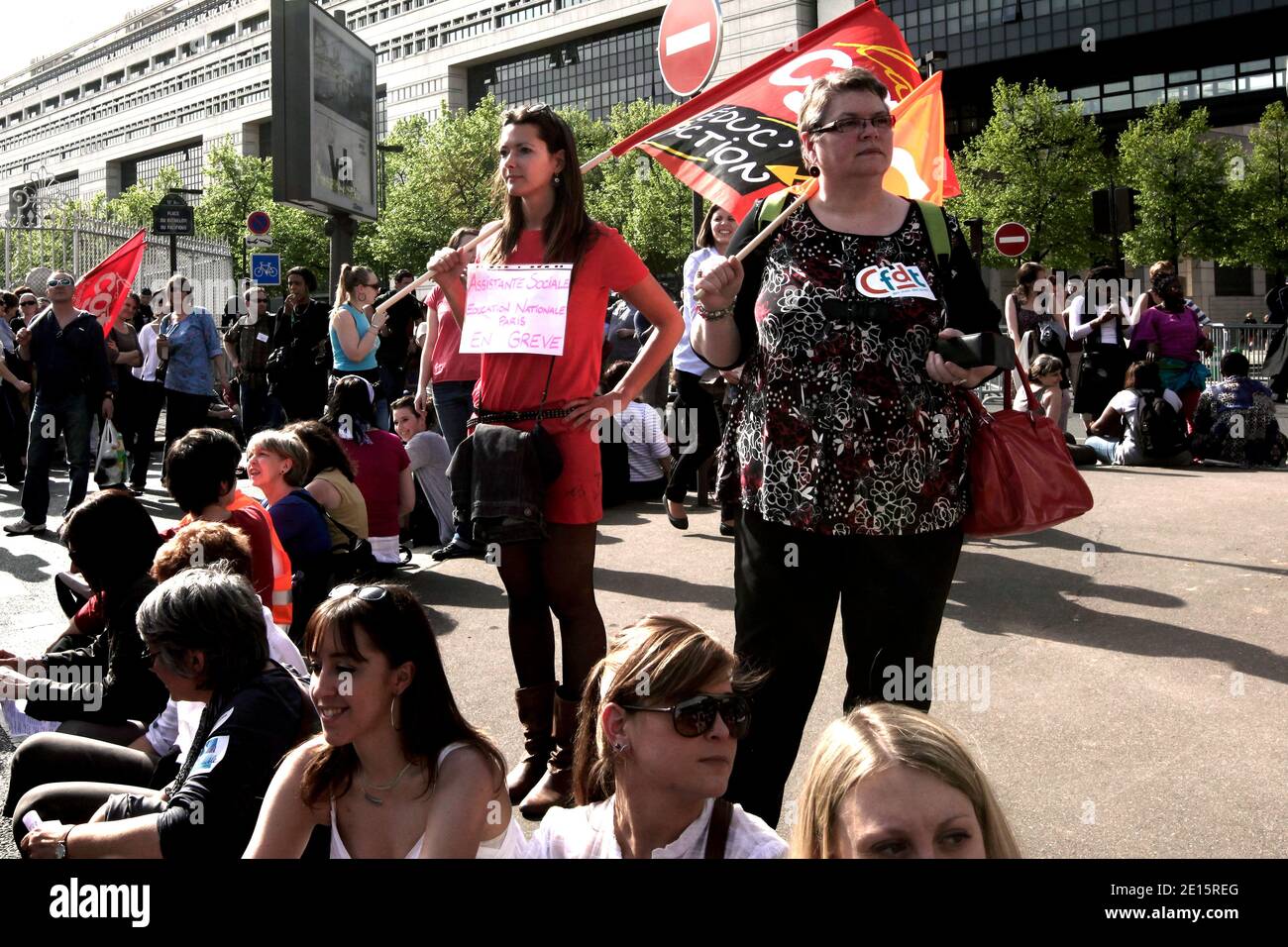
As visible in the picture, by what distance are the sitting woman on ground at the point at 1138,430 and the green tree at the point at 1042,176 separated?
1239 inches

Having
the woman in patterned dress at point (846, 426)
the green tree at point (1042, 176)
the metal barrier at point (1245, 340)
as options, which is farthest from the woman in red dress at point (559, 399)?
the green tree at point (1042, 176)

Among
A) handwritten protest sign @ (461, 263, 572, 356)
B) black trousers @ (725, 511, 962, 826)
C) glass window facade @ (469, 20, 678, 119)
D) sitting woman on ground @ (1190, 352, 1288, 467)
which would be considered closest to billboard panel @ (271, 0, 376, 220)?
sitting woman on ground @ (1190, 352, 1288, 467)

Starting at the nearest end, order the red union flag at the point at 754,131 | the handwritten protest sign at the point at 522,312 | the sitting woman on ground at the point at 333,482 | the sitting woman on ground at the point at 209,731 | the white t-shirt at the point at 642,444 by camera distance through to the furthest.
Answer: the sitting woman on ground at the point at 209,731, the handwritten protest sign at the point at 522,312, the red union flag at the point at 754,131, the sitting woman on ground at the point at 333,482, the white t-shirt at the point at 642,444

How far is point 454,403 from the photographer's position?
24.9ft

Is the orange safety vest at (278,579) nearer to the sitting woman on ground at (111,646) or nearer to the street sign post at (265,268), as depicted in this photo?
the sitting woman on ground at (111,646)

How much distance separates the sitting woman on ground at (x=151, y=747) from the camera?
3588mm

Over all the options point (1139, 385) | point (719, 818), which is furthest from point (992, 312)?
point (1139, 385)

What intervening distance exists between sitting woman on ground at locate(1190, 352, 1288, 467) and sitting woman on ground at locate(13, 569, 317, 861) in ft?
33.8

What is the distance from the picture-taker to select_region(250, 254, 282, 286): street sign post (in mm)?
21953

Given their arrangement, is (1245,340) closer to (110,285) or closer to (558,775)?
(110,285)

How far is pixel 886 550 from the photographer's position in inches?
118

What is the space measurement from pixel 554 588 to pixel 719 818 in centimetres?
164

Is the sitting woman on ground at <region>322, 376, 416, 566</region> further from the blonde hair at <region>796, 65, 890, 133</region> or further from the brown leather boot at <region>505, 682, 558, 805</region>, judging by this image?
the blonde hair at <region>796, 65, 890, 133</region>
